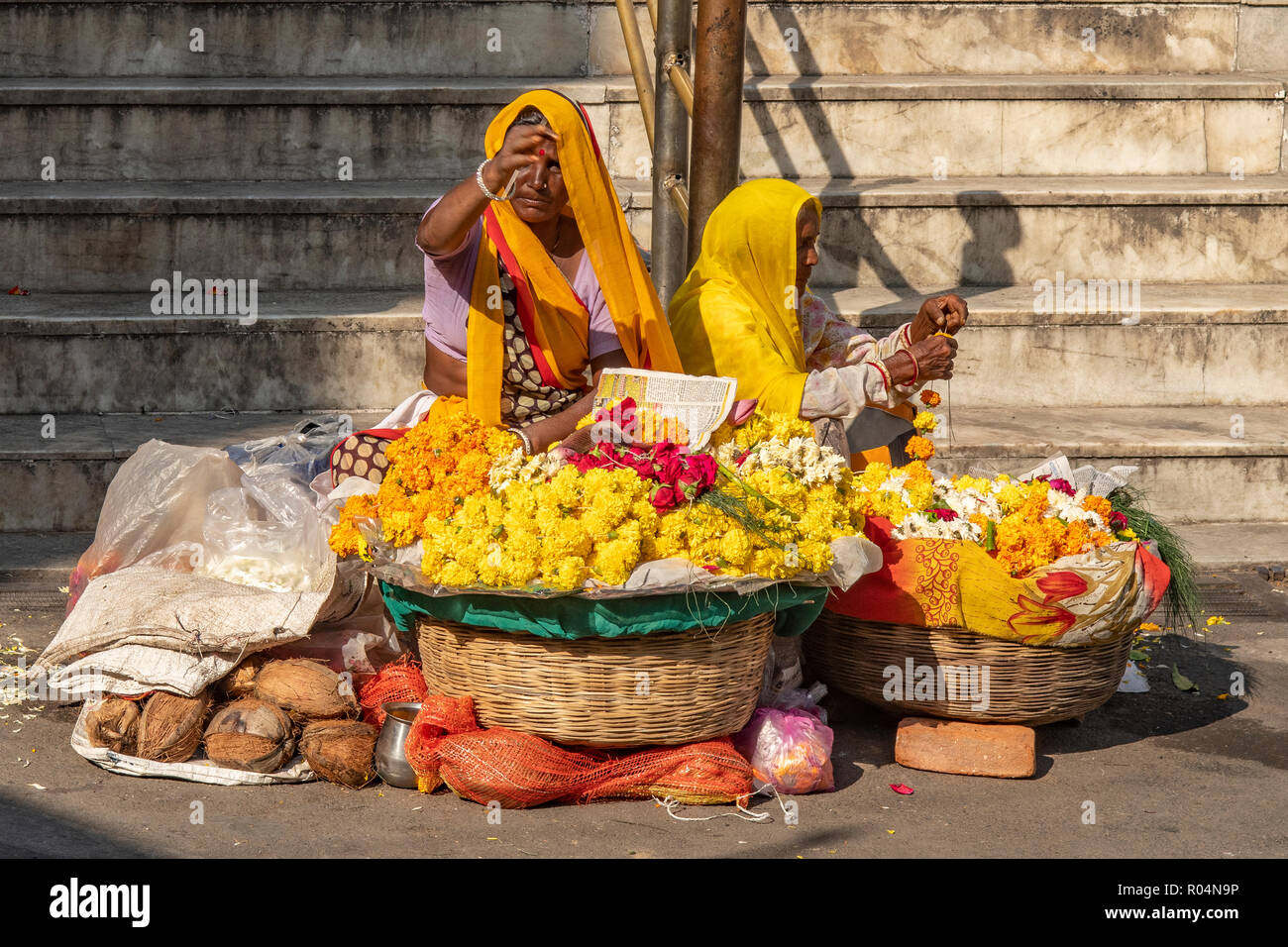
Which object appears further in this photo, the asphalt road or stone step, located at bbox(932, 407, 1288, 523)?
stone step, located at bbox(932, 407, 1288, 523)

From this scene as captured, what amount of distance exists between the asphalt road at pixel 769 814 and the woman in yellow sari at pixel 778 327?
0.97m

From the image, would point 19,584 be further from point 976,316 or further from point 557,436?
point 976,316

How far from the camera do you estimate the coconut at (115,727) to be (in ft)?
12.3

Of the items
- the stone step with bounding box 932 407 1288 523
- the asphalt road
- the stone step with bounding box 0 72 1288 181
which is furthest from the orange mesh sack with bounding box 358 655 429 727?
the stone step with bounding box 0 72 1288 181

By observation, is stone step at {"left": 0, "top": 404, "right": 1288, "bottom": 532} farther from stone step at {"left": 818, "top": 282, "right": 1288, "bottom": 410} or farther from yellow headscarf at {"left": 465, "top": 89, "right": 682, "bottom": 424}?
yellow headscarf at {"left": 465, "top": 89, "right": 682, "bottom": 424}

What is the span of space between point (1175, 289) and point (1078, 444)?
4.98ft

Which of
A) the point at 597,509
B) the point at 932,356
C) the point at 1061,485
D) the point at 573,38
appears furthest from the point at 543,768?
the point at 573,38

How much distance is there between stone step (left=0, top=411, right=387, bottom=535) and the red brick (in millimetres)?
2878

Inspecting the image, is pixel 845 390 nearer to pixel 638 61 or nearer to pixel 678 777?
pixel 678 777

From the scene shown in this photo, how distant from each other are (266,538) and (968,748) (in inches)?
79.0

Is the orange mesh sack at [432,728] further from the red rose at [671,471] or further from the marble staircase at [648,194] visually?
the marble staircase at [648,194]

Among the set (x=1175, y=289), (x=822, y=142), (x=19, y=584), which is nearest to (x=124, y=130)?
(x=19, y=584)

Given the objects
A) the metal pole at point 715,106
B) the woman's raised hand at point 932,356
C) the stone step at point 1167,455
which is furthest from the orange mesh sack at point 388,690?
the stone step at point 1167,455

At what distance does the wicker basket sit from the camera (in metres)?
3.85
